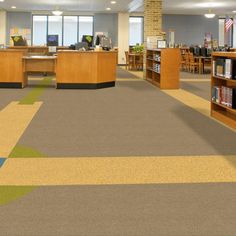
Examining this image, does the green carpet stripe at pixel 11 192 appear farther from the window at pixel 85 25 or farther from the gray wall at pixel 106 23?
the window at pixel 85 25

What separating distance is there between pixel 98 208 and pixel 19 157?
1753 millimetres

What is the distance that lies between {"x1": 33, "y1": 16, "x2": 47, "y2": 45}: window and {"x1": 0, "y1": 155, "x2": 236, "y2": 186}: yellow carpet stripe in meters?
23.2

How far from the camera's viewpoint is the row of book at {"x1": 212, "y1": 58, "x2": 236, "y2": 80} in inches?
277

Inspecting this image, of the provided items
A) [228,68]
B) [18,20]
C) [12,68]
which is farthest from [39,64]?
[18,20]

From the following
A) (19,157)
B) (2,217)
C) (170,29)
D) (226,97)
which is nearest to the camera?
(2,217)

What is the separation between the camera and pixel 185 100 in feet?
33.5

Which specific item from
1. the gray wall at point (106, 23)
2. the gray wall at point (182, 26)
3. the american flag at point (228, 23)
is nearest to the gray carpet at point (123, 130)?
the gray wall at point (106, 23)

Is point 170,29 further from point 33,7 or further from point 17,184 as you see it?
point 17,184

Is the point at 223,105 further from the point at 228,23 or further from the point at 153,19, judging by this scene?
the point at 228,23

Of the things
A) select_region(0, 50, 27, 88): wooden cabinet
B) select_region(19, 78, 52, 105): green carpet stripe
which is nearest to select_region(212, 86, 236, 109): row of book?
select_region(19, 78, 52, 105): green carpet stripe

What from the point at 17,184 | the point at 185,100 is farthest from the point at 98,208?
the point at 185,100

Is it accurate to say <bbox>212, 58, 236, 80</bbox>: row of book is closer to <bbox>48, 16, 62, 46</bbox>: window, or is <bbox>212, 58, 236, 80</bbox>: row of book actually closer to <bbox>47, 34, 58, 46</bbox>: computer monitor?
<bbox>47, 34, 58, 46</bbox>: computer monitor

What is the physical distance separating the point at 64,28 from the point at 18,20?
8.82 ft

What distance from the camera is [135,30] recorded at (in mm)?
28688
